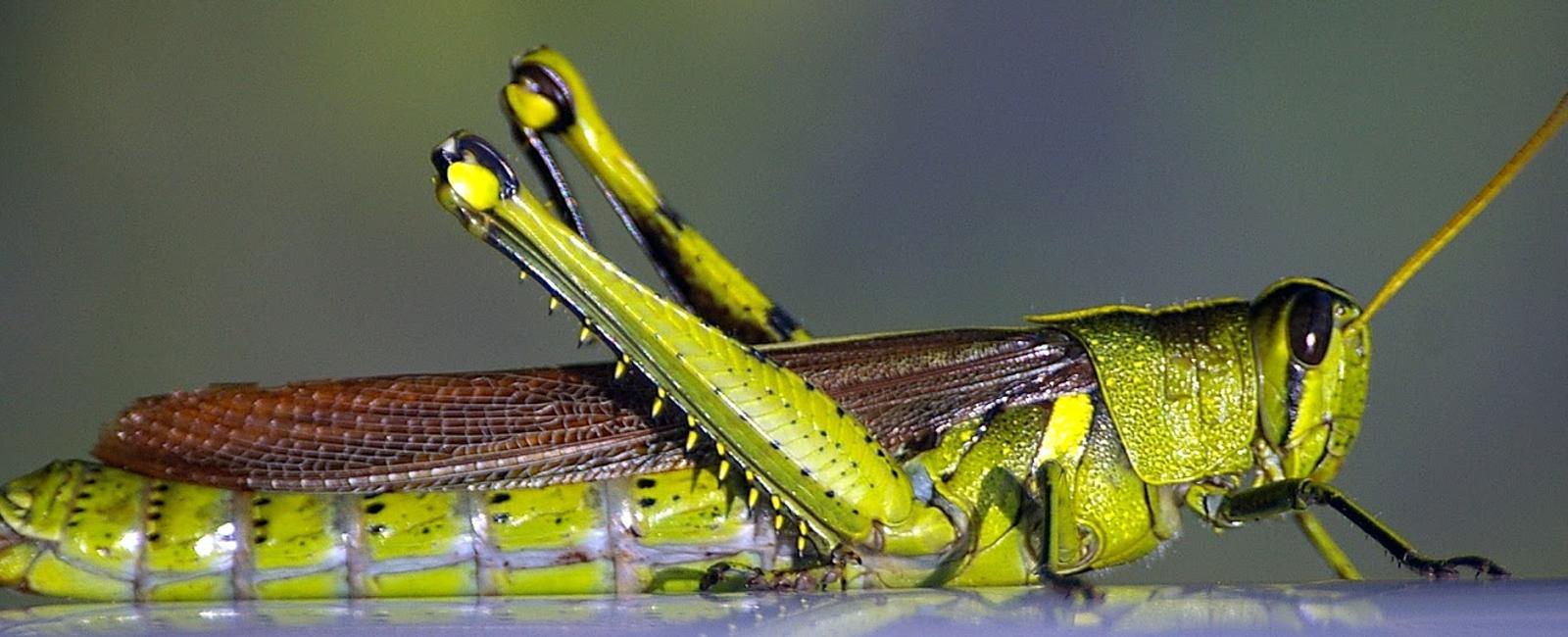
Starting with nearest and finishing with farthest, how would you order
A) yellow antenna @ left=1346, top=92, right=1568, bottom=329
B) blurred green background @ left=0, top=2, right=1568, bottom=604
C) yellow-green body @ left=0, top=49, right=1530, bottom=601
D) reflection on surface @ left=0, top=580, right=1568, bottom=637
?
reflection on surface @ left=0, top=580, right=1568, bottom=637
yellow antenna @ left=1346, top=92, right=1568, bottom=329
yellow-green body @ left=0, top=49, right=1530, bottom=601
blurred green background @ left=0, top=2, right=1568, bottom=604

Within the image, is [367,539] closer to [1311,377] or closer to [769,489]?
[769,489]

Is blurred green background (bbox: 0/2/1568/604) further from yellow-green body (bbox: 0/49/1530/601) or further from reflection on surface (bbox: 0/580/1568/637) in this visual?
reflection on surface (bbox: 0/580/1568/637)

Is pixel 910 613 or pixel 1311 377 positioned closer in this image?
pixel 910 613

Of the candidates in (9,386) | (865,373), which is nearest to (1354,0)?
(865,373)

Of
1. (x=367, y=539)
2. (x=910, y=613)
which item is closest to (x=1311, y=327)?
(x=910, y=613)

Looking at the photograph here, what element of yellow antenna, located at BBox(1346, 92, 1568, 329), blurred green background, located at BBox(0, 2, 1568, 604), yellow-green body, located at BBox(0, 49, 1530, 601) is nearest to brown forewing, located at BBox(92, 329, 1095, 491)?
yellow-green body, located at BBox(0, 49, 1530, 601)

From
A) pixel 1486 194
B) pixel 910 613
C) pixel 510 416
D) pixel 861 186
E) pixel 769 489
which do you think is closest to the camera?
pixel 910 613

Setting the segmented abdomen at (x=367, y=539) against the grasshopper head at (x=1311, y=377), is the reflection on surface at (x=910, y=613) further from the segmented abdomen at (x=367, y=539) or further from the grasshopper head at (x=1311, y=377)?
the grasshopper head at (x=1311, y=377)

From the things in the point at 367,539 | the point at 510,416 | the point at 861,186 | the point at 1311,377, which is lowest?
the point at 367,539
